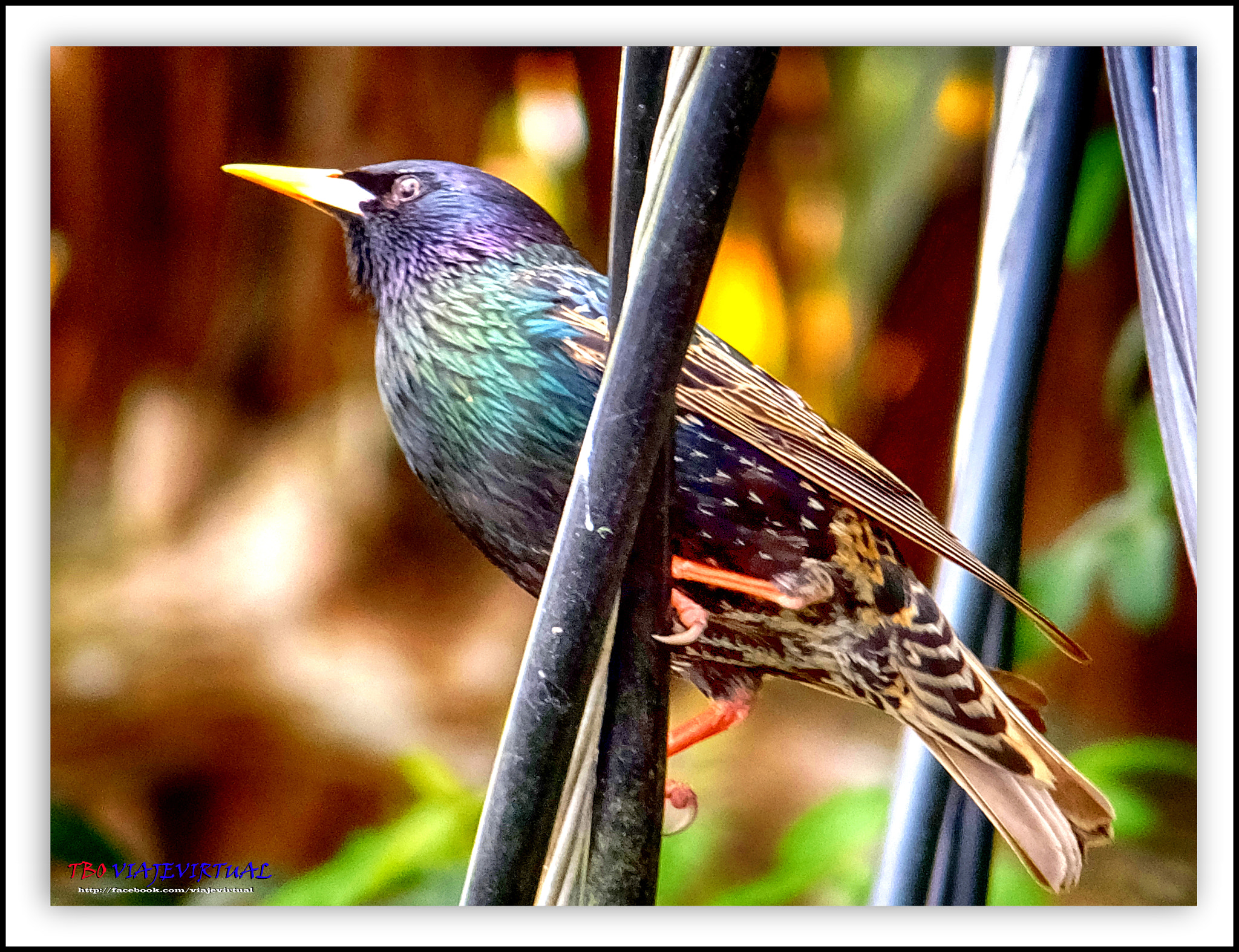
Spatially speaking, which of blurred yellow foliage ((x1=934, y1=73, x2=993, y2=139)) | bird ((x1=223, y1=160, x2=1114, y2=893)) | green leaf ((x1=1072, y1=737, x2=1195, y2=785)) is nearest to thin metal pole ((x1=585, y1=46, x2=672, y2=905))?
bird ((x1=223, y1=160, x2=1114, y2=893))

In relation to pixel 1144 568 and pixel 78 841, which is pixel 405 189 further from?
pixel 1144 568

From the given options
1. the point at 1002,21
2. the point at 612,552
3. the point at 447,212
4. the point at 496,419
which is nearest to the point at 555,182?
the point at 447,212

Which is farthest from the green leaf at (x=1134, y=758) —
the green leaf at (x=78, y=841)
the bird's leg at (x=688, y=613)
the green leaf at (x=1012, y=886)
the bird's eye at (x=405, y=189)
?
the green leaf at (x=78, y=841)

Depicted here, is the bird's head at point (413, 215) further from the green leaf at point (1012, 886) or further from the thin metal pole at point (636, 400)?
the green leaf at point (1012, 886)

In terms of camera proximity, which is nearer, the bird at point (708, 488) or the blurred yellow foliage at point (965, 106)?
the bird at point (708, 488)

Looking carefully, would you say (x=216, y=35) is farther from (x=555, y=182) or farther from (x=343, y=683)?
(x=343, y=683)

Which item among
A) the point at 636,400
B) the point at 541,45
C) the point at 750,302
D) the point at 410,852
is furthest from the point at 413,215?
the point at 410,852
